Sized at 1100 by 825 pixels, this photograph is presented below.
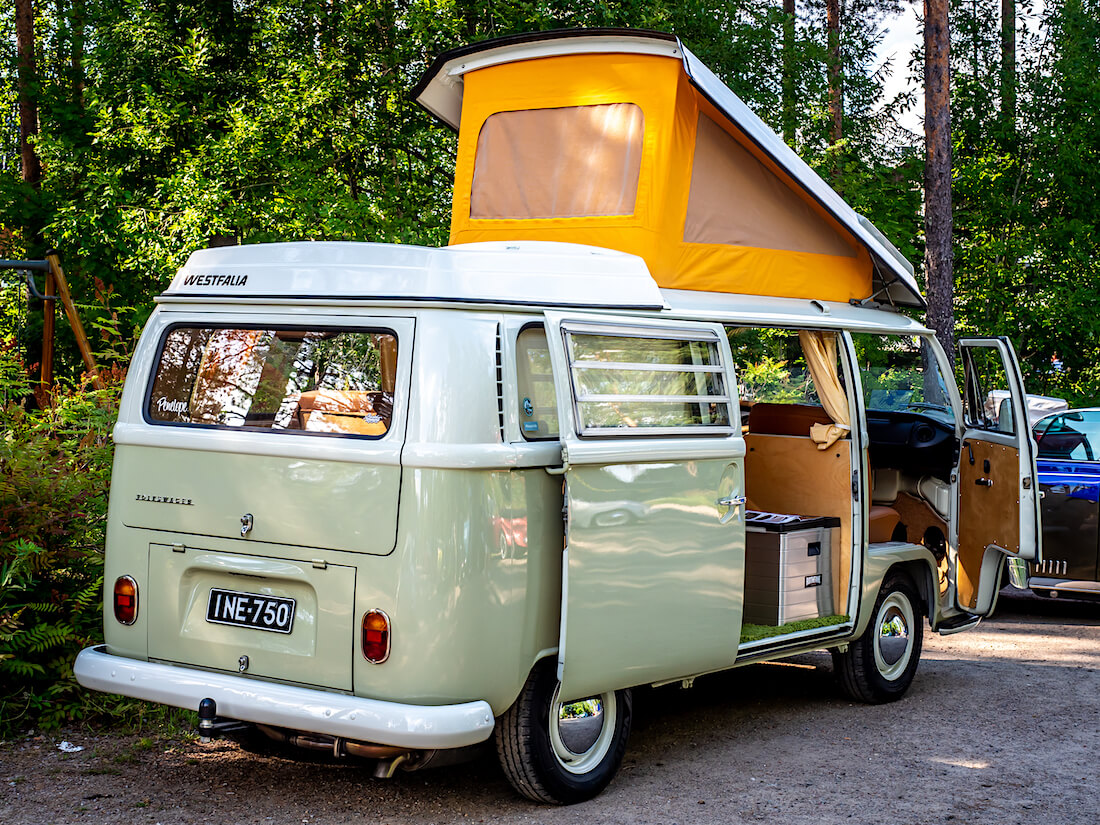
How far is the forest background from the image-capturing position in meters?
6.43

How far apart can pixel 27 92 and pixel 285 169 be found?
7043 mm

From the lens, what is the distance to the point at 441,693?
440 cm

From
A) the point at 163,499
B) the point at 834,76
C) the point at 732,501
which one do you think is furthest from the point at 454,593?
the point at 834,76

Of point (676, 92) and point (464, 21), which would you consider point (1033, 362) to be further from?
point (676, 92)

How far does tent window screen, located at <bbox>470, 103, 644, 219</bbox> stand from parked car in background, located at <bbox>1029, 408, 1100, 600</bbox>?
5.16 m

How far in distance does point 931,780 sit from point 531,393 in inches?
110

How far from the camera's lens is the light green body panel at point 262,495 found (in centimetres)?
451

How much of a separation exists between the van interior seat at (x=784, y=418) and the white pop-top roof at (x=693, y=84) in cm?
96

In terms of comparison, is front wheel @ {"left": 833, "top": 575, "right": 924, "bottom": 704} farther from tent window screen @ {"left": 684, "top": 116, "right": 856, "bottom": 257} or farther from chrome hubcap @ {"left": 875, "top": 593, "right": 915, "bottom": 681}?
tent window screen @ {"left": 684, "top": 116, "right": 856, "bottom": 257}

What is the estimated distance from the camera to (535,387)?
4.90 meters

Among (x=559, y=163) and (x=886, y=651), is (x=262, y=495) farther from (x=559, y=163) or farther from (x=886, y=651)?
(x=886, y=651)

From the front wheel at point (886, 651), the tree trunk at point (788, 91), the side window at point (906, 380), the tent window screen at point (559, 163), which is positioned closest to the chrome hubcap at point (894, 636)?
the front wheel at point (886, 651)

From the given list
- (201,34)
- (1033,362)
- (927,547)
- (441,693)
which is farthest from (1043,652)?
(201,34)

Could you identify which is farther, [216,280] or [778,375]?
[778,375]
